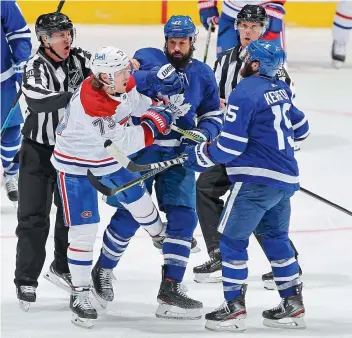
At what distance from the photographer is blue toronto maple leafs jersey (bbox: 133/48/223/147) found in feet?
15.0

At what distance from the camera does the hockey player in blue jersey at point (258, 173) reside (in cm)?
425

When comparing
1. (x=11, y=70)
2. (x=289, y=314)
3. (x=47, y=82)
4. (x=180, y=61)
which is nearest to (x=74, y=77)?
(x=47, y=82)

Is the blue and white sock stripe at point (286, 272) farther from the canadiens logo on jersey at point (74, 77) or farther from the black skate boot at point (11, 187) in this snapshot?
the black skate boot at point (11, 187)

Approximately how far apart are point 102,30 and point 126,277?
19.1 feet

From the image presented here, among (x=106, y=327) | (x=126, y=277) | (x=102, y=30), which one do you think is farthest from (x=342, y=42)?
(x=106, y=327)

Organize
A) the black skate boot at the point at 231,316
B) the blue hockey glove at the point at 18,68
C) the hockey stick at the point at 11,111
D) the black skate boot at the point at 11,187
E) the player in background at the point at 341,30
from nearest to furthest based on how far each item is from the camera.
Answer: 1. the black skate boot at the point at 231,316
2. the hockey stick at the point at 11,111
3. the blue hockey glove at the point at 18,68
4. the black skate boot at the point at 11,187
5. the player in background at the point at 341,30

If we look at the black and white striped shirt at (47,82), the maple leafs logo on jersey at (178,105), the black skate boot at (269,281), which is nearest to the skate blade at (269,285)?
the black skate boot at (269,281)

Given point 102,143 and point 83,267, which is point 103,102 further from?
point 83,267

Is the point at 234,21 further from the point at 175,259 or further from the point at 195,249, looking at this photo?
the point at 175,259

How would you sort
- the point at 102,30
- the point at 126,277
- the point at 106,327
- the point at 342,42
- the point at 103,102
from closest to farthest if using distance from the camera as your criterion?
the point at 103,102 < the point at 106,327 < the point at 126,277 < the point at 342,42 < the point at 102,30

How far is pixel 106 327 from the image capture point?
14.9 feet

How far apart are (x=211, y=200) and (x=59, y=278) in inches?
30.5

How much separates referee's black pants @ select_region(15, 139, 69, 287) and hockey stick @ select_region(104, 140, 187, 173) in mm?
522

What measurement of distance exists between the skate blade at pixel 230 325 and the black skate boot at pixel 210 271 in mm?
611
